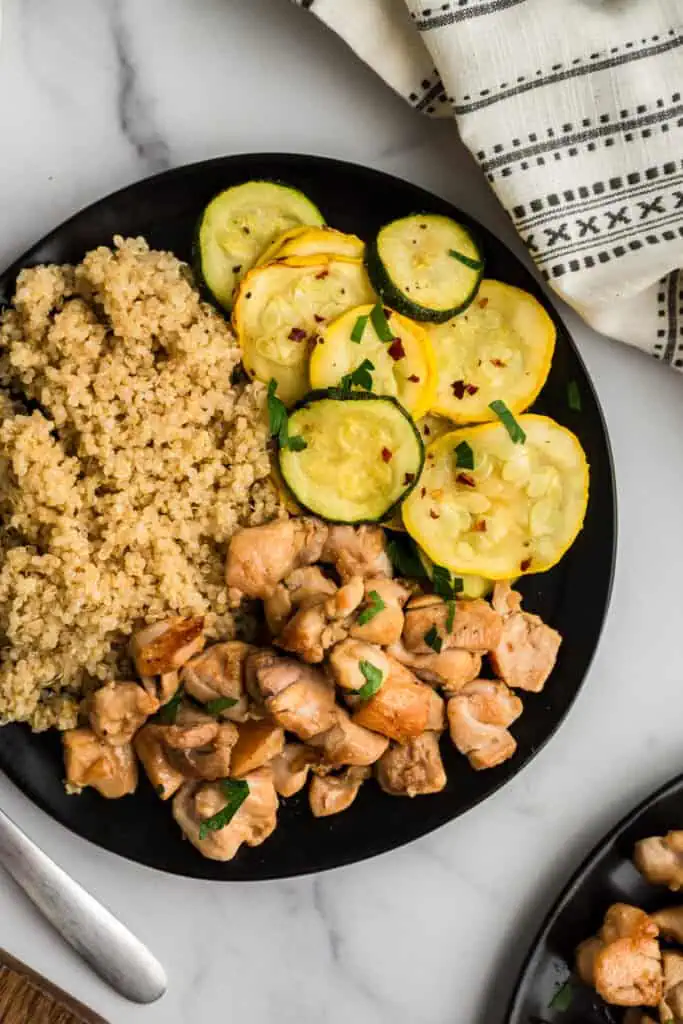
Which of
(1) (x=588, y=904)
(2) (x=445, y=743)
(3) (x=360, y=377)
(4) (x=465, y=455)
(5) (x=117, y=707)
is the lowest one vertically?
(1) (x=588, y=904)

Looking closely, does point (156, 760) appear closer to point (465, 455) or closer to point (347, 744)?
point (347, 744)

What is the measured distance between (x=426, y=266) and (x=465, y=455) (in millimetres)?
429

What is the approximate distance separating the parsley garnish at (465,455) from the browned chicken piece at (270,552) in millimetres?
341

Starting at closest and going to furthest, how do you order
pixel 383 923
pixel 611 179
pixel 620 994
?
pixel 611 179, pixel 620 994, pixel 383 923

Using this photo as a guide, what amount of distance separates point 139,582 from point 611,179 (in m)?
1.39

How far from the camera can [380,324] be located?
7.70ft

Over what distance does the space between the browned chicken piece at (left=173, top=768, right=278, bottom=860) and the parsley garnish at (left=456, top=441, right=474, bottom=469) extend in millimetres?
843

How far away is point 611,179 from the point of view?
2.44m

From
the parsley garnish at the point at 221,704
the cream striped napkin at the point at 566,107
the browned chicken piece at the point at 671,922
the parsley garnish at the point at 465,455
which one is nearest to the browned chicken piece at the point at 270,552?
the parsley garnish at the point at 221,704

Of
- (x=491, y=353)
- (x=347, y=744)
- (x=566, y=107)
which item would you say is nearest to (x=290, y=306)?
(x=491, y=353)

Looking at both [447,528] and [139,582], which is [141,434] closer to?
[139,582]

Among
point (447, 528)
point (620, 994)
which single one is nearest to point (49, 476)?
point (447, 528)

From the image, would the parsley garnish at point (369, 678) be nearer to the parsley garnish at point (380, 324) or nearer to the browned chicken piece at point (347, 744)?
the browned chicken piece at point (347, 744)

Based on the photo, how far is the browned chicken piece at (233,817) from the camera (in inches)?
97.0
